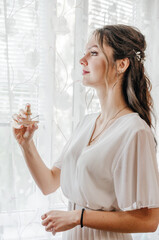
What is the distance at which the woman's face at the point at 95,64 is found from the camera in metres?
1.01

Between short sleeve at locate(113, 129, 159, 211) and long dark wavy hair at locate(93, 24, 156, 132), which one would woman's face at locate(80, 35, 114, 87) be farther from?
short sleeve at locate(113, 129, 159, 211)

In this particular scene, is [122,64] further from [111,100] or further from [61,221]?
[61,221]

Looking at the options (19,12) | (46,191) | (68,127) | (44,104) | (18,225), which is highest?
(19,12)

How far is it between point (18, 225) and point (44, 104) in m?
0.65

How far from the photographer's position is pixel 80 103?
59.4 inches

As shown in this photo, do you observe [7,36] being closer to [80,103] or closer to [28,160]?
[80,103]

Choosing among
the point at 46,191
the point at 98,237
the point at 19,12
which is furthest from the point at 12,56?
the point at 98,237

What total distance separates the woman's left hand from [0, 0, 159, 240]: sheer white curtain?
0.54 m

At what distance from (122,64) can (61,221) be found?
590mm

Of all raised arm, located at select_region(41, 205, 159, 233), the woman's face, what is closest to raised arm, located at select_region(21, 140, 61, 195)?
raised arm, located at select_region(41, 205, 159, 233)

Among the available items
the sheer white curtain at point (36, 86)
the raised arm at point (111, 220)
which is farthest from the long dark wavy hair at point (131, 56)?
the sheer white curtain at point (36, 86)

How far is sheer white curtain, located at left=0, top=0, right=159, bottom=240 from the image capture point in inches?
53.5

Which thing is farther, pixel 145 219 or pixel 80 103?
pixel 80 103

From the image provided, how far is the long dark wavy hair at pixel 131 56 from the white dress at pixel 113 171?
74 millimetres
